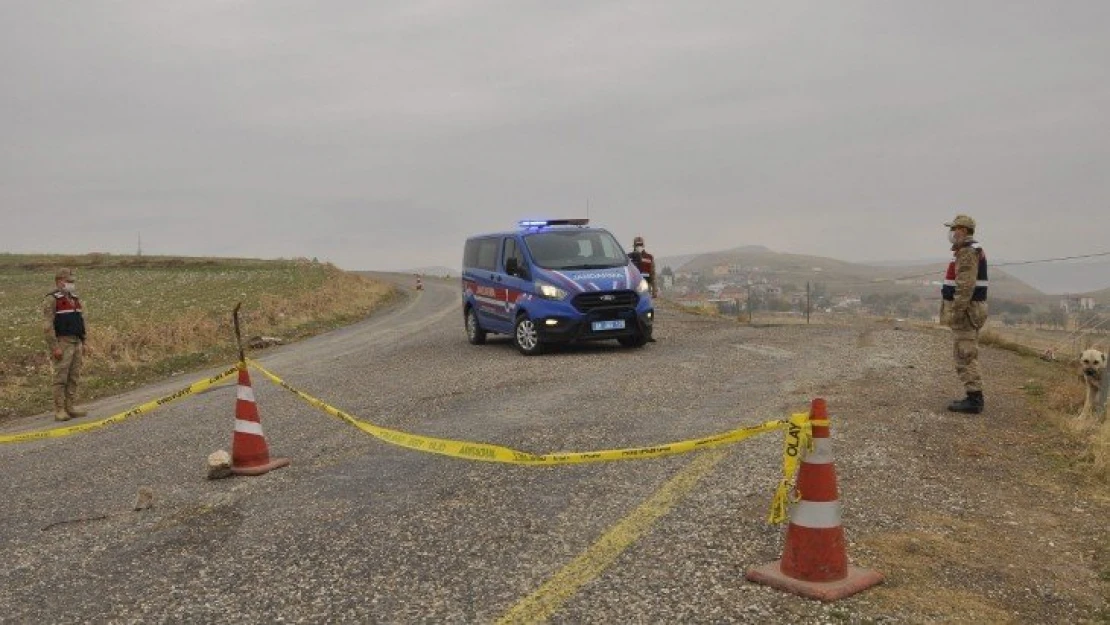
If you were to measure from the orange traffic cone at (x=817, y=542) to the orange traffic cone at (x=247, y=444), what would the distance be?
169 inches

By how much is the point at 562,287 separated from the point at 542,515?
7.83 metres

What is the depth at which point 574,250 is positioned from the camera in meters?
13.8

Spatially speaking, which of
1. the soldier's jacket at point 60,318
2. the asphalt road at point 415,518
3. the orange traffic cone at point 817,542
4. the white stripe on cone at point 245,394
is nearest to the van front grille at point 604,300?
the asphalt road at point 415,518

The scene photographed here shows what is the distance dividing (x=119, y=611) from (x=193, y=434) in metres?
4.80

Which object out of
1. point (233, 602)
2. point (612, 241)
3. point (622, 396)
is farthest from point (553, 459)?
point (612, 241)

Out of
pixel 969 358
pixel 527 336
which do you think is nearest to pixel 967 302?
pixel 969 358

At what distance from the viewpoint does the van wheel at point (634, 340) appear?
13.8 meters

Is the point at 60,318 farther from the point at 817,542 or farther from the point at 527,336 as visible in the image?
the point at 817,542

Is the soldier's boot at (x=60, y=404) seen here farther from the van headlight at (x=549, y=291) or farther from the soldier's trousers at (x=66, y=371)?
the van headlight at (x=549, y=291)

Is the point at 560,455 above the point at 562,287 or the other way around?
the other way around

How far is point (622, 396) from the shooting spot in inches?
372

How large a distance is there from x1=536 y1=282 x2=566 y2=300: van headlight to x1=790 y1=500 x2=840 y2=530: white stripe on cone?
351 inches

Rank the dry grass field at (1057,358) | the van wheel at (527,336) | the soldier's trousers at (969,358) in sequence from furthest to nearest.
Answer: the van wheel at (527,336), the soldier's trousers at (969,358), the dry grass field at (1057,358)

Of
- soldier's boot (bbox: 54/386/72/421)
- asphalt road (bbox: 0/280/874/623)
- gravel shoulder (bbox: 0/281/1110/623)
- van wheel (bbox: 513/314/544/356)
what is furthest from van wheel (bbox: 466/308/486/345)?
soldier's boot (bbox: 54/386/72/421)
